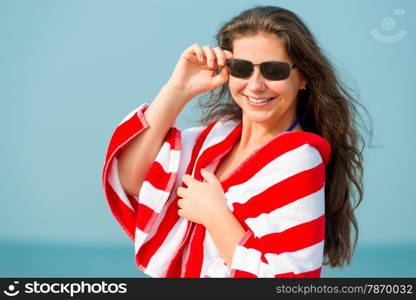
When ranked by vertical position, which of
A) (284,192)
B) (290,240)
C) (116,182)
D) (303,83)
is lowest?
(290,240)

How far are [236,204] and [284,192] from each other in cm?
21

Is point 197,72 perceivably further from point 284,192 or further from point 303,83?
point 284,192

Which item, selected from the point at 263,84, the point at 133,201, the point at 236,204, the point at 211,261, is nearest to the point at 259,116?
the point at 263,84

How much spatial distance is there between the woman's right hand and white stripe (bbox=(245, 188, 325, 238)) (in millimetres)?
677

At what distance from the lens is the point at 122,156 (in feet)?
9.48

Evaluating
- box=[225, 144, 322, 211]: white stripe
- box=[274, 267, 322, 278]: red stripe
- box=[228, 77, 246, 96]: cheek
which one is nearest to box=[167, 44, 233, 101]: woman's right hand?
box=[228, 77, 246, 96]: cheek

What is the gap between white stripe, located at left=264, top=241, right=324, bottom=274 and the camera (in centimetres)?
233

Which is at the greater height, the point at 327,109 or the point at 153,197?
the point at 327,109

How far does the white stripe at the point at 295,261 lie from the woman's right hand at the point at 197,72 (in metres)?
0.84

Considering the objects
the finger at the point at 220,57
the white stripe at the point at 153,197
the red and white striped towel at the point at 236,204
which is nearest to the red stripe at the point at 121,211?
the red and white striped towel at the point at 236,204

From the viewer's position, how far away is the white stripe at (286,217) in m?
2.38

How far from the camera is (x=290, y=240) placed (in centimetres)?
236

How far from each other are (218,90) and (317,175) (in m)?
0.95

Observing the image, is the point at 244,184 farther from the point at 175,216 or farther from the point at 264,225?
the point at 175,216
